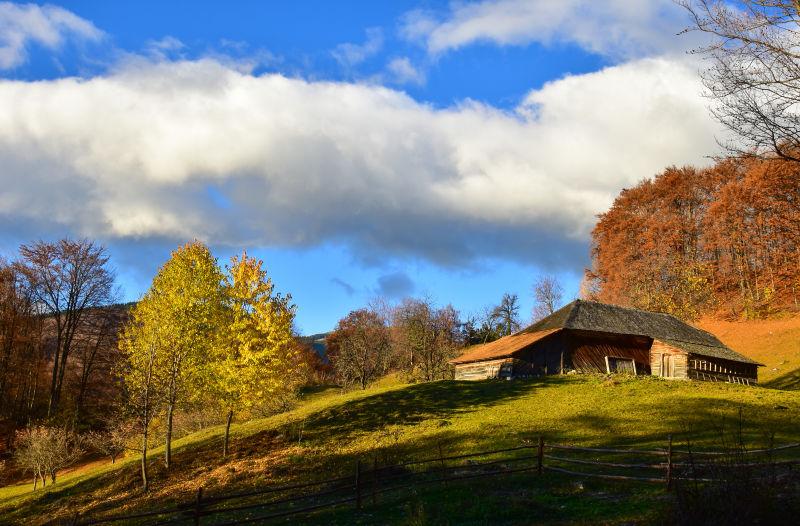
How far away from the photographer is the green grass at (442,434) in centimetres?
2370

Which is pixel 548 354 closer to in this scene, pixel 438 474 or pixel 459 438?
pixel 459 438

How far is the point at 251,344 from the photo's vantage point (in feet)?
99.8

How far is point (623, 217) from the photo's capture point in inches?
3049

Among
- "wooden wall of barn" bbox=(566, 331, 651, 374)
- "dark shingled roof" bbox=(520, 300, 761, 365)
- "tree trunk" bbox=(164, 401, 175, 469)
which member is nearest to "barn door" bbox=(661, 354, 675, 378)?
"dark shingled roof" bbox=(520, 300, 761, 365)

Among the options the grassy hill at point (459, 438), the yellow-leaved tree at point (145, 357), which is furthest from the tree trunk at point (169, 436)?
the yellow-leaved tree at point (145, 357)

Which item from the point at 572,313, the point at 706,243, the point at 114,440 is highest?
the point at 706,243

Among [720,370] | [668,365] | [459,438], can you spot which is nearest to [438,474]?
[459,438]

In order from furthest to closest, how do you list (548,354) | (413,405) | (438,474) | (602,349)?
(602,349)
(548,354)
(413,405)
(438,474)

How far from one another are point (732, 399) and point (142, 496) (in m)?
31.1

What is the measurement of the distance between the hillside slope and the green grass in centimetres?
1257

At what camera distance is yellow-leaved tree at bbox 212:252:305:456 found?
29.7 meters

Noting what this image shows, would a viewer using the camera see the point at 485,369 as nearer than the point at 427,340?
Yes

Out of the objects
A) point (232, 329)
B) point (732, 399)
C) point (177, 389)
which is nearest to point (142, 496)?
point (177, 389)

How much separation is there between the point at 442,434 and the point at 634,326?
2640 cm
